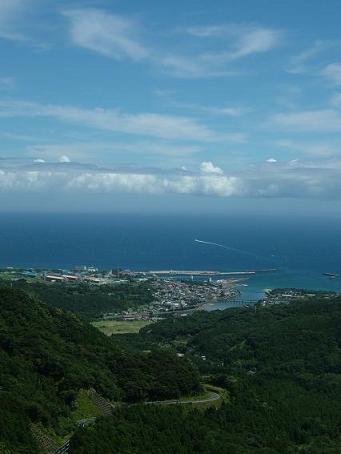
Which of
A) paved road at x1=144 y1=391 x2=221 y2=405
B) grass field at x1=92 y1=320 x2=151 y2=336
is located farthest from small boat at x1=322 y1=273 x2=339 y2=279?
paved road at x1=144 y1=391 x2=221 y2=405

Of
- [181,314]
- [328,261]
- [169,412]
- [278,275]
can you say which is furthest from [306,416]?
[328,261]

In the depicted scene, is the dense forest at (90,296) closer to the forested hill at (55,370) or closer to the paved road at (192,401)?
the forested hill at (55,370)

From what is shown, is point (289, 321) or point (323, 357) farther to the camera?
point (289, 321)

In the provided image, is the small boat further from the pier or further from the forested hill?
the forested hill

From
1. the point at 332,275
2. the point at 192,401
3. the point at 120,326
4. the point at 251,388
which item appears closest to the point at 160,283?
the point at 120,326

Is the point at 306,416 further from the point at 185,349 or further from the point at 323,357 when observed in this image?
the point at 185,349

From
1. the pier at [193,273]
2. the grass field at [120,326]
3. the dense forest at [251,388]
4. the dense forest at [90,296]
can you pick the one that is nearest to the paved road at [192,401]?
the dense forest at [251,388]
